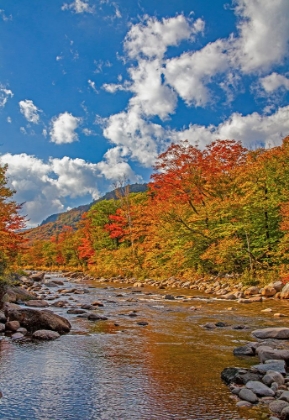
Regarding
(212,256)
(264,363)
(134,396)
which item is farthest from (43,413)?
(212,256)

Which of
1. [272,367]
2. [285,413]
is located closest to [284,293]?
[272,367]

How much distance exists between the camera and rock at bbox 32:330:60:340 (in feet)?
34.8

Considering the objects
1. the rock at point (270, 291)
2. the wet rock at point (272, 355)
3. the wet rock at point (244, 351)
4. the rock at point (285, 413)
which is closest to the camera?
the rock at point (285, 413)

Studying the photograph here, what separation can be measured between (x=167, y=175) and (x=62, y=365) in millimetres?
24253

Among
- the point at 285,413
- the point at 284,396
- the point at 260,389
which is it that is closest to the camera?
the point at 285,413

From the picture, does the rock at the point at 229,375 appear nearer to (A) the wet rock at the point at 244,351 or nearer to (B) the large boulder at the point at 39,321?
(A) the wet rock at the point at 244,351

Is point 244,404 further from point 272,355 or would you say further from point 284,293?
point 284,293

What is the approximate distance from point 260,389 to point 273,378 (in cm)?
50

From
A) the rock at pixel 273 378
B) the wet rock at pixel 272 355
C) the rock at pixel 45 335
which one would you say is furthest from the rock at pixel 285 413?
the rock at pixel 45 335

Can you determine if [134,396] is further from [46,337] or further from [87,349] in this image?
[46,337]

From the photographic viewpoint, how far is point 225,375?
22.5 feet

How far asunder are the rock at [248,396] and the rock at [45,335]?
21.2 feet

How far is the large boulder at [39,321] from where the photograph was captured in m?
11.5

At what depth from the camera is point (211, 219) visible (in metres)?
27.3
